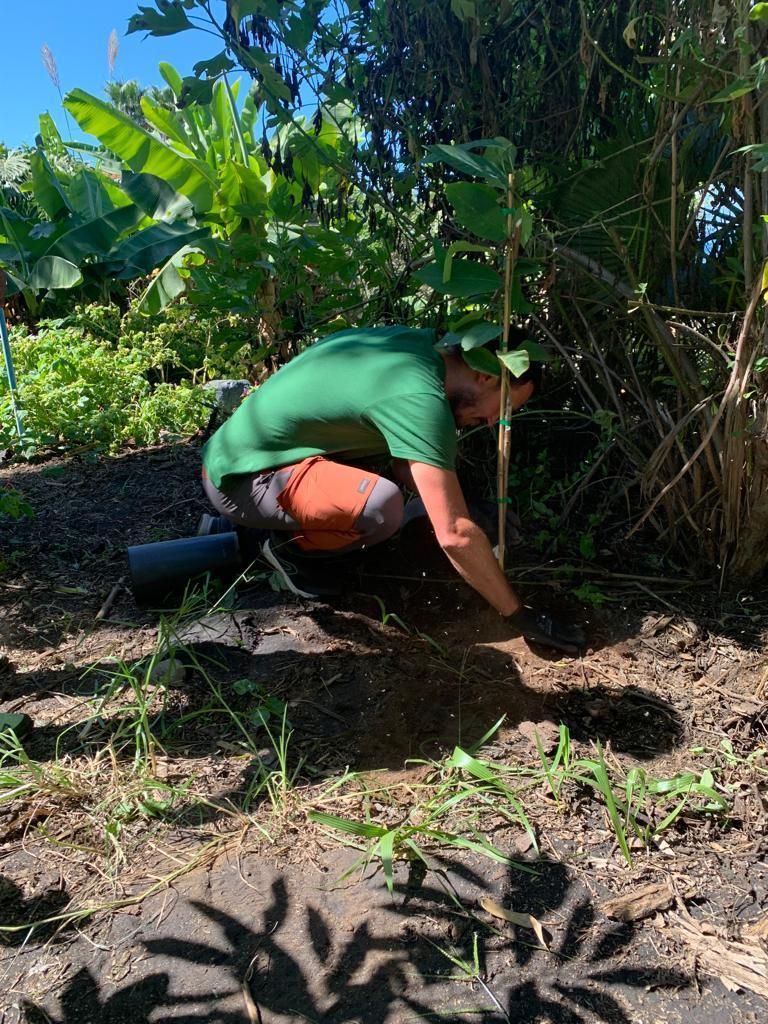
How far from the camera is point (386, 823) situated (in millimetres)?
1843

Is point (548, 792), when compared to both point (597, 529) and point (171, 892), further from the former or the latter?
point (597, 529)

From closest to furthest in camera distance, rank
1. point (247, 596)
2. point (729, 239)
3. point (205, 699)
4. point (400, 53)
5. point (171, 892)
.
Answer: point (171, 892) → point (205, 699) → point (729, 239) → point (400, 53) → point (247, 596)

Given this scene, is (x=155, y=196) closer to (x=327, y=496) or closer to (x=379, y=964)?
(x=327, y=496)

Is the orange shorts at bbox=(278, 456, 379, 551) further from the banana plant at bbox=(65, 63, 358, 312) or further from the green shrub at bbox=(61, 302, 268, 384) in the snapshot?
the green shrub at bbox=(61, 302, 268, 384)

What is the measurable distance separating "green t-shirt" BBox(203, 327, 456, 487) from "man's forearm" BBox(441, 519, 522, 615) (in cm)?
21

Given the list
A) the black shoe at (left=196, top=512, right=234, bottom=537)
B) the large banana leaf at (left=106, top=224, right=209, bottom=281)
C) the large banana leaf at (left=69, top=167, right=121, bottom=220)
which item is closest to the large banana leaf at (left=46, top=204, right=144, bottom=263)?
the large banana leaf at (left=106, top=224, right=209, bottom=281)

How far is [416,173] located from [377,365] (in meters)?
0.90

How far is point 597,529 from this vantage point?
316 centimetres

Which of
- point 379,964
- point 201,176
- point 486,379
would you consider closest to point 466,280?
point 486,379

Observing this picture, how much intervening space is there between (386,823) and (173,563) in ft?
4.59

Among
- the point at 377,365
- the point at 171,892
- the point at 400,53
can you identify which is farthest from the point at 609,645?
the point at 400,53

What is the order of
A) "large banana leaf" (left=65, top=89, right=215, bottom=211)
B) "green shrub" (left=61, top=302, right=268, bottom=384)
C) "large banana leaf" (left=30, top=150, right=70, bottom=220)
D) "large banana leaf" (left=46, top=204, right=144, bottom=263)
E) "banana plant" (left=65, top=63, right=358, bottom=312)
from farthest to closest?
1. "large banana leaf" (left=30, top=150, right=70, bottom=220)
2. "green shrub" (left=61, top=302, right=268, bottom=384)
3. "large banana leaf" (left=46, top=204, right=144, bottom=263)
4. "large banana leaf" (left=65, top=89, right=215, bottom=211)
5. "banana plant" (left=65, top=63, right=358, bottom=312)

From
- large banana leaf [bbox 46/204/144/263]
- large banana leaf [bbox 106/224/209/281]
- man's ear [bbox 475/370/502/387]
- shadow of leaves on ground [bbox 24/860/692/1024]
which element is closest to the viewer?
shadow of leaves on ground [bbox 24/860/692/1024]

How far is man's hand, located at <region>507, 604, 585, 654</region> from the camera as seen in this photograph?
251cm
